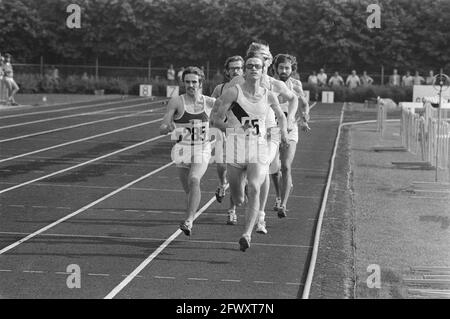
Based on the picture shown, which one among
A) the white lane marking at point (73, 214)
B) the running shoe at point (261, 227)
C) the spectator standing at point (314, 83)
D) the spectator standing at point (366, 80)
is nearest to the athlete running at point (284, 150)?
the running shoe at point (261, 227)

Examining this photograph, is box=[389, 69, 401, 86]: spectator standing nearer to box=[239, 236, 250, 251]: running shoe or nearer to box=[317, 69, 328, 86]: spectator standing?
box=[317, 69, 328, 86]: spectator standing

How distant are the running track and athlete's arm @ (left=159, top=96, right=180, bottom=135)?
4.08ft

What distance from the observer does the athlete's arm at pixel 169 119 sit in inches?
505

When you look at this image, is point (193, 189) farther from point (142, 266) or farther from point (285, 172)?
point (285, 172)

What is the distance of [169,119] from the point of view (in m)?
12.9

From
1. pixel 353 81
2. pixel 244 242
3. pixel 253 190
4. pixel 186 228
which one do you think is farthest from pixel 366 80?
pixel 244 242

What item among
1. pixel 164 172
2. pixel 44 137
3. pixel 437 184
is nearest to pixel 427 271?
pixel 437 184

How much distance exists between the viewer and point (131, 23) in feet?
234

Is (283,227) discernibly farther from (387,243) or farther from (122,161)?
(122,161)

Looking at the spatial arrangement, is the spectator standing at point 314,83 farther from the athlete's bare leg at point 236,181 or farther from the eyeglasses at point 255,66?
the eyeglasses at point 255,66

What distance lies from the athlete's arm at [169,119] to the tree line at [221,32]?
50.8 m

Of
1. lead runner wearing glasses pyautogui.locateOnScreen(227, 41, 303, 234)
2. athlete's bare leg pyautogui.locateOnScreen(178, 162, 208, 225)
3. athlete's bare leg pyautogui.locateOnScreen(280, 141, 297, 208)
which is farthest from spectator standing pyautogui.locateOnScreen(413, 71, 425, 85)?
athlete's bare leg pyautogui.locateOnScreen(178, 162, 208, 225)

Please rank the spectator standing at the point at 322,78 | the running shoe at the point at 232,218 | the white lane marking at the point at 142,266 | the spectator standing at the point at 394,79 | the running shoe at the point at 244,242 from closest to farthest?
the white lane marking at the point at 142,266 < the running shoe at the point at 244,242 < the running shoe at the point at 232,218 < the spectator standing at the point at 394,79 < the spectator standing at the point at 322,78
